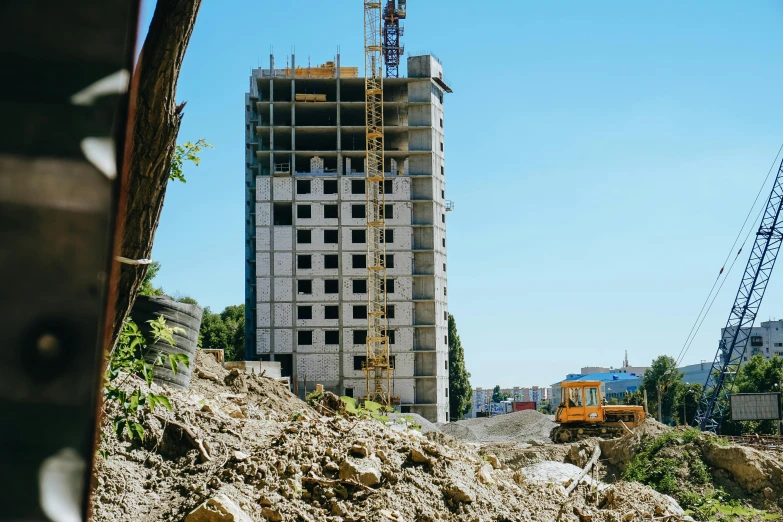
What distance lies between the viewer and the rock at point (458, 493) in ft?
26.0

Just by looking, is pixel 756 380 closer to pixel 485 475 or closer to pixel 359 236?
pixel 359 236

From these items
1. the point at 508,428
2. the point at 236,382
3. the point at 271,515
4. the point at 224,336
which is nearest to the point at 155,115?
the point at 271,515

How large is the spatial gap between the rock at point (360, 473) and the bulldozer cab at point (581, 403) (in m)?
27.8

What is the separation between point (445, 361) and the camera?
63.4 m

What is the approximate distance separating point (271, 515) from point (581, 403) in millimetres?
29774

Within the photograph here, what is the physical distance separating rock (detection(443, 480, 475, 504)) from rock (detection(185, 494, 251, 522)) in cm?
253

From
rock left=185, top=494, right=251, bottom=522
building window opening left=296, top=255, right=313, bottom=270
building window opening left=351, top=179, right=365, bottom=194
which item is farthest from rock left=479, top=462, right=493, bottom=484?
building window opening left=351, top=179, right=365, bottom=194

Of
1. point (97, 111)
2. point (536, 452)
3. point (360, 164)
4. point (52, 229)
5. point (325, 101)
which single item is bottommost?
point (536, 452)

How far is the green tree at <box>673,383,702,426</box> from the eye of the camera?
77688mm

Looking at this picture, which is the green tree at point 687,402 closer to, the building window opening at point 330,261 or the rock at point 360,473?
the building window opening at point 330,261

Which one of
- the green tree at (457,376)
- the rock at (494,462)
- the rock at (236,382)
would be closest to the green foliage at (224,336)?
the green tree at (457,376)

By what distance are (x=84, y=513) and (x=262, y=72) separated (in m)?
67.8

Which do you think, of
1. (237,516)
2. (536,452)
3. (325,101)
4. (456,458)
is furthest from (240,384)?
(325,101)

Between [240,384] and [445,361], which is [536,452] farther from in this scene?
[445,361]
